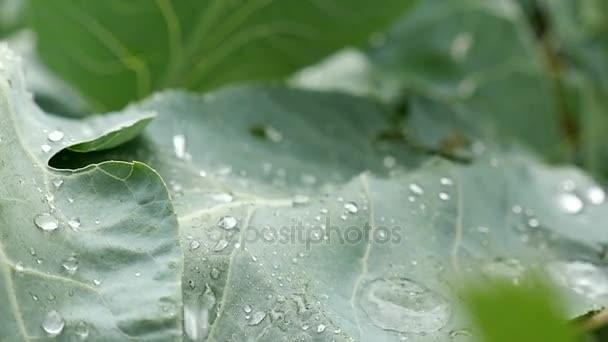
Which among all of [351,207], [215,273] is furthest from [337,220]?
[215,273]

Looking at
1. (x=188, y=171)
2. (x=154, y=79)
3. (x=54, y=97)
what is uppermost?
(x=188, y=171)

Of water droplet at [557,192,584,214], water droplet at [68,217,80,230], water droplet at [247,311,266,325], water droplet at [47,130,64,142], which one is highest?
water droplet at [68,217,80,230]

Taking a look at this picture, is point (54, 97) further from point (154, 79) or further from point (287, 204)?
point (287, 204)

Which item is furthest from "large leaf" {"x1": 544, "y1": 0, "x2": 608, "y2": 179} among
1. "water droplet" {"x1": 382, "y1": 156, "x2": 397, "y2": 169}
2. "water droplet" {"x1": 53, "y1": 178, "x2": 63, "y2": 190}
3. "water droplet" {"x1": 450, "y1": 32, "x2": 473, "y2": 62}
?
"water droplet" {"x1": 53, "y1": 178, "x2": 63, "y2": 190}

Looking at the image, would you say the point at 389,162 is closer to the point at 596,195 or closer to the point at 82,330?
the point at 596,195

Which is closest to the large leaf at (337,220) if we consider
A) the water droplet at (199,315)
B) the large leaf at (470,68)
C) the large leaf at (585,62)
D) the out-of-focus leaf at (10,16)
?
the water droplet at (199,315)

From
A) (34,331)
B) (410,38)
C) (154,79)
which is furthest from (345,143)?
(34,331)

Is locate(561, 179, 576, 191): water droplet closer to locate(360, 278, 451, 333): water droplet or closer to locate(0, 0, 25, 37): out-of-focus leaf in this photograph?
locate(360, 278, 451, 333): water droplet
